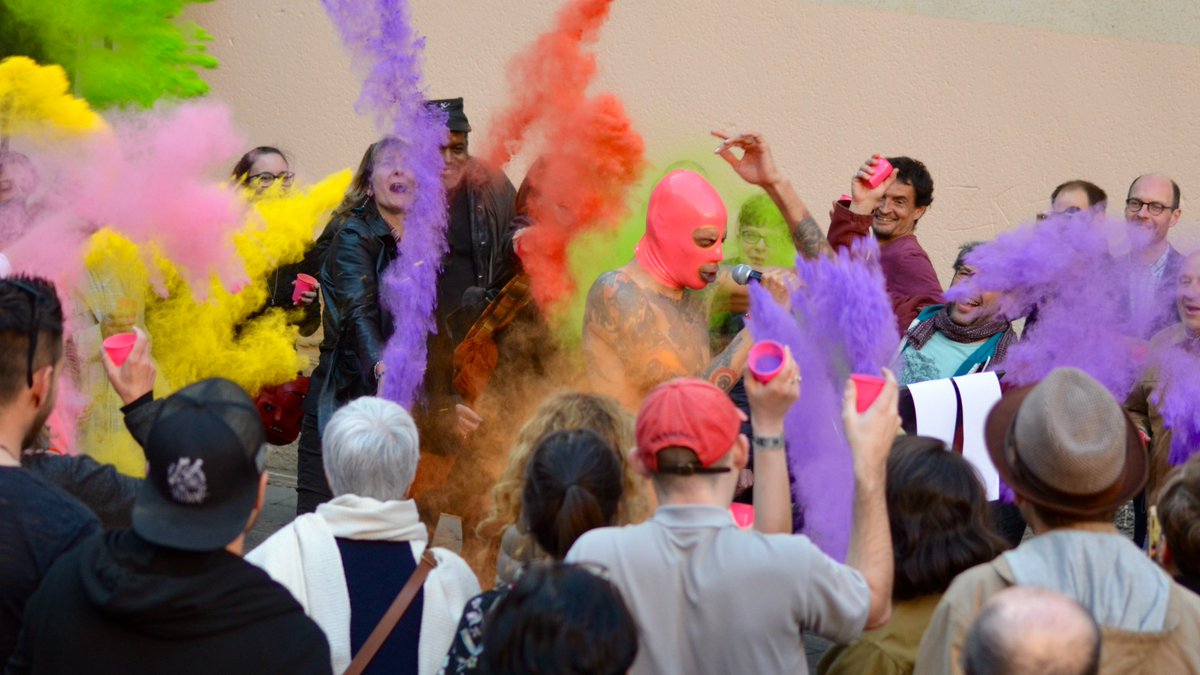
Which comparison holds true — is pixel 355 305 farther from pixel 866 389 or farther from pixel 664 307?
pixel 866 389

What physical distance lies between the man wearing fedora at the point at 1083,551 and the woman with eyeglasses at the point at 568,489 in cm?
70

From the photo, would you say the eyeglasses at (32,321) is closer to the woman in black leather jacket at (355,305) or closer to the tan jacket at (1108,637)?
the tan jacket at (1108,637)

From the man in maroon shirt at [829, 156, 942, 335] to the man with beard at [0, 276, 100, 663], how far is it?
296 cm

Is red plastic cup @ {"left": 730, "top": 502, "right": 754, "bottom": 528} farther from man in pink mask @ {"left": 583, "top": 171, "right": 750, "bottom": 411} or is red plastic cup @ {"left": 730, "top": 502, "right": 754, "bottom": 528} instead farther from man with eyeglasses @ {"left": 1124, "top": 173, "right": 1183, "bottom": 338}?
man with eyeglasses @ {"left": 1124, "top": 173, "right": 1183, "bottom": 338}

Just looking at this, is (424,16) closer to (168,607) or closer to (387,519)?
(387,519)

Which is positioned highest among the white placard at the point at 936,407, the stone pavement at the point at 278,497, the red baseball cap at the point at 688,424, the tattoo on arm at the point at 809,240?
the tattoo on arm at the point at 809,240

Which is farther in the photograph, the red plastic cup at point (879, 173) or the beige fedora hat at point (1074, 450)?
the red plastic cup at point (879, 173)

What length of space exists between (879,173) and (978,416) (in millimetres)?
1111

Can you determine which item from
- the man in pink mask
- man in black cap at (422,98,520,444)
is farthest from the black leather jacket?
the man in pink mask

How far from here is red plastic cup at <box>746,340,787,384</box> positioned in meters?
2.80

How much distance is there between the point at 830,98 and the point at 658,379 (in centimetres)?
359

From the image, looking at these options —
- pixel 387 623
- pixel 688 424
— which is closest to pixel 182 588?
pixel 387 623

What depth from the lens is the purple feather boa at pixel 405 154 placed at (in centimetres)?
500

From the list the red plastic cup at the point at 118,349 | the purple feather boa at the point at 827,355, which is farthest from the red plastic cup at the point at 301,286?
the red plastic cup at the point at 118,349
